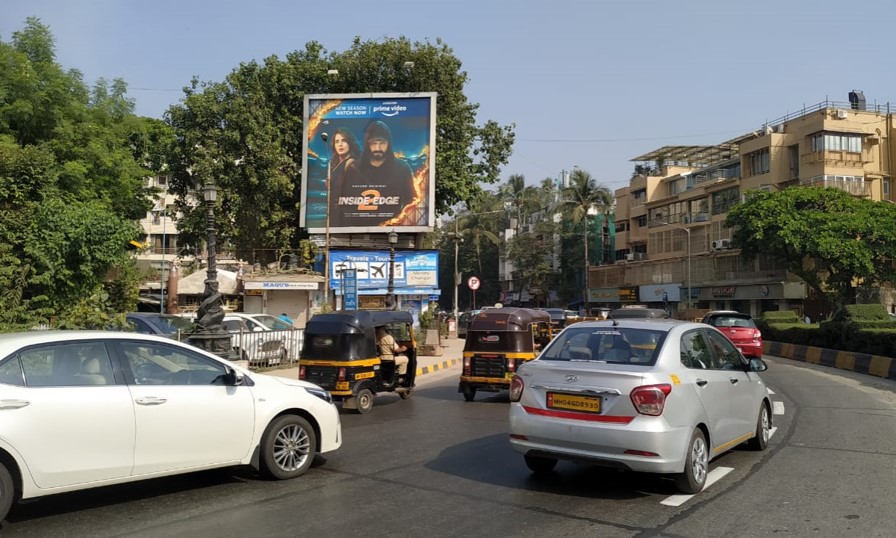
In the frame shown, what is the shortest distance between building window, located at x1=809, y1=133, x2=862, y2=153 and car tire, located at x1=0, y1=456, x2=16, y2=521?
2051 inches

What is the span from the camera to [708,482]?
6508mm

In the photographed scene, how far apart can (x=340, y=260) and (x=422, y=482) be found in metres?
25.3

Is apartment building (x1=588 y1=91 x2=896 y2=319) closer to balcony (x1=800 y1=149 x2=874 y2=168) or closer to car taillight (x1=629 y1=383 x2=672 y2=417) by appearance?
balcony (x1=800 y1=149 x2=874 y2=168)

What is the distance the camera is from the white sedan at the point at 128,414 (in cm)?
513

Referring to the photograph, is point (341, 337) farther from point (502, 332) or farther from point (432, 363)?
point (432, 363)

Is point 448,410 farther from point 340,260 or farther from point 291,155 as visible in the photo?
point 291,155

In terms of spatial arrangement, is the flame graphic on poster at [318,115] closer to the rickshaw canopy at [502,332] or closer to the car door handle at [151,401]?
the rickshaw canopy at [502,332]

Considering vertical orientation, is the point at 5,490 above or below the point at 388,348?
below

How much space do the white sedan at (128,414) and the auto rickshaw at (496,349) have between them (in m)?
6.09

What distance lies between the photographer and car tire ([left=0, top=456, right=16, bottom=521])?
4.93 metres

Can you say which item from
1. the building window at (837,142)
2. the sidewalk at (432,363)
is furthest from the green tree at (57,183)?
the building window at (837,142)

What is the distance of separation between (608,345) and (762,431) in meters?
2.77

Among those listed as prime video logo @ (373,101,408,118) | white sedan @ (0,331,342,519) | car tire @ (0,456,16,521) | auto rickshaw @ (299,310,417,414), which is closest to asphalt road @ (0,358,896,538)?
car tire @ (0,456,16,521)

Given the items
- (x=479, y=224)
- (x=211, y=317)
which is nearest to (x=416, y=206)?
(x=211, y=317)
